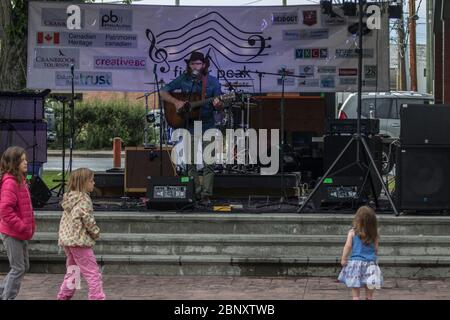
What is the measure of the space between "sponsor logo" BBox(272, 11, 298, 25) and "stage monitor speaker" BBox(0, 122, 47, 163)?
4045 millimetres

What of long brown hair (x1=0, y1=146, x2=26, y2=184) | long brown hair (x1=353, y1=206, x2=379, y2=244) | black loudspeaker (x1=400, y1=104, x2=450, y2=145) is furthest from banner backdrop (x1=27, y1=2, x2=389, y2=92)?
long brown hair (x1=353, y1=206, x2=379, y2=244)

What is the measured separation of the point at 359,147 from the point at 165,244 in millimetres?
2918

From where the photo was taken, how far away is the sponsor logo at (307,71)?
40.5ft

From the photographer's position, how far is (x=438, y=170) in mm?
9930

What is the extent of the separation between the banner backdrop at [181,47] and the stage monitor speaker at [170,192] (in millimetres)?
2613

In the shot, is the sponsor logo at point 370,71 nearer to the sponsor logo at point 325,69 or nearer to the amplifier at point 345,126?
the sponsor logo at point 325,69

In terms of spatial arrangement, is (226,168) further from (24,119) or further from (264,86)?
(24,119)

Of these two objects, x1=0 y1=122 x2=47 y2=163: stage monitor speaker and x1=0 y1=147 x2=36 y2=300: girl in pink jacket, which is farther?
x1=0 y1=122 x2=47 y2=163: stage monitor speaker

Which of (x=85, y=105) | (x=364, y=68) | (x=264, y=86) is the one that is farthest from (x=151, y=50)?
(x=85, y=105)

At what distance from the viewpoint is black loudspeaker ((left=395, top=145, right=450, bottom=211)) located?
32.4 ft

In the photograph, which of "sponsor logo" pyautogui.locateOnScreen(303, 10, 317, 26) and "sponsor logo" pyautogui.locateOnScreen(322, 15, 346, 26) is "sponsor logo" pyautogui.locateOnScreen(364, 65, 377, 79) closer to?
"sponsor logo" pyautogui.locateOnScreen(322, 15, 346, 26)

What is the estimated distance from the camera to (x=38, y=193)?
1045 centimetres

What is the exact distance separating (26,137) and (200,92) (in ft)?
9.21

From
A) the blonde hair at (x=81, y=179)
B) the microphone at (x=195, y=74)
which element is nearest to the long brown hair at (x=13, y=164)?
the blonde hair at (x=81, y=179)
